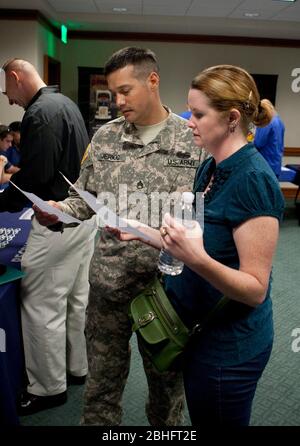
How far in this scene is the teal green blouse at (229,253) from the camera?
0.91 meters

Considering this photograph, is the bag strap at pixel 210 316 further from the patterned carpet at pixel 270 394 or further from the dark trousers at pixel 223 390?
the patterned carpet at pixel 270 394

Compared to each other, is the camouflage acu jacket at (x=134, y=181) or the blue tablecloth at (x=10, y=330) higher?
the camouflage acu jacket at (x=134, y=181)

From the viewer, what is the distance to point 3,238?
211cm

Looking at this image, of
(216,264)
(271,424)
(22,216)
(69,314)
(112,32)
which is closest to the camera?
(216,264)

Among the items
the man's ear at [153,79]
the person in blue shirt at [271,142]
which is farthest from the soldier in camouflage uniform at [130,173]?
the person in blue shirt at [271,142]

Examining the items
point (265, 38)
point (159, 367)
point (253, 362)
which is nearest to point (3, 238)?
point (159, 367)

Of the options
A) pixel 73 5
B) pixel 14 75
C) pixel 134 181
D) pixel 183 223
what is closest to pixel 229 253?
pixel 183 223

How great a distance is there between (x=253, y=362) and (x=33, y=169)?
1.18 metres

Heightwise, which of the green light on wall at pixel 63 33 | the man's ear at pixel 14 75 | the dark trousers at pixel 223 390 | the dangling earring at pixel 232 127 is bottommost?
the dark trousers at pixel 223 390

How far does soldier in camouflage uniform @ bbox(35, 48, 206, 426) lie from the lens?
1.33m

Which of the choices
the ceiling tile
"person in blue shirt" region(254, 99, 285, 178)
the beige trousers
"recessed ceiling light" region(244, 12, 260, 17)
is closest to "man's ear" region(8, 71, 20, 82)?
the beige trousers

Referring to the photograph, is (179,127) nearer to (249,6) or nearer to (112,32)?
(249,6)

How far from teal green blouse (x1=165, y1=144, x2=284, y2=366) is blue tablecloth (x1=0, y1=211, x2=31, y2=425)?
82 centimetres

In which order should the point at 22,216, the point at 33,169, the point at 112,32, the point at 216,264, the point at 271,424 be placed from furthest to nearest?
the point at 112,32 < the point at 22,216 < the point at 271,424 < the point at 33,169 < the point at 216,264
